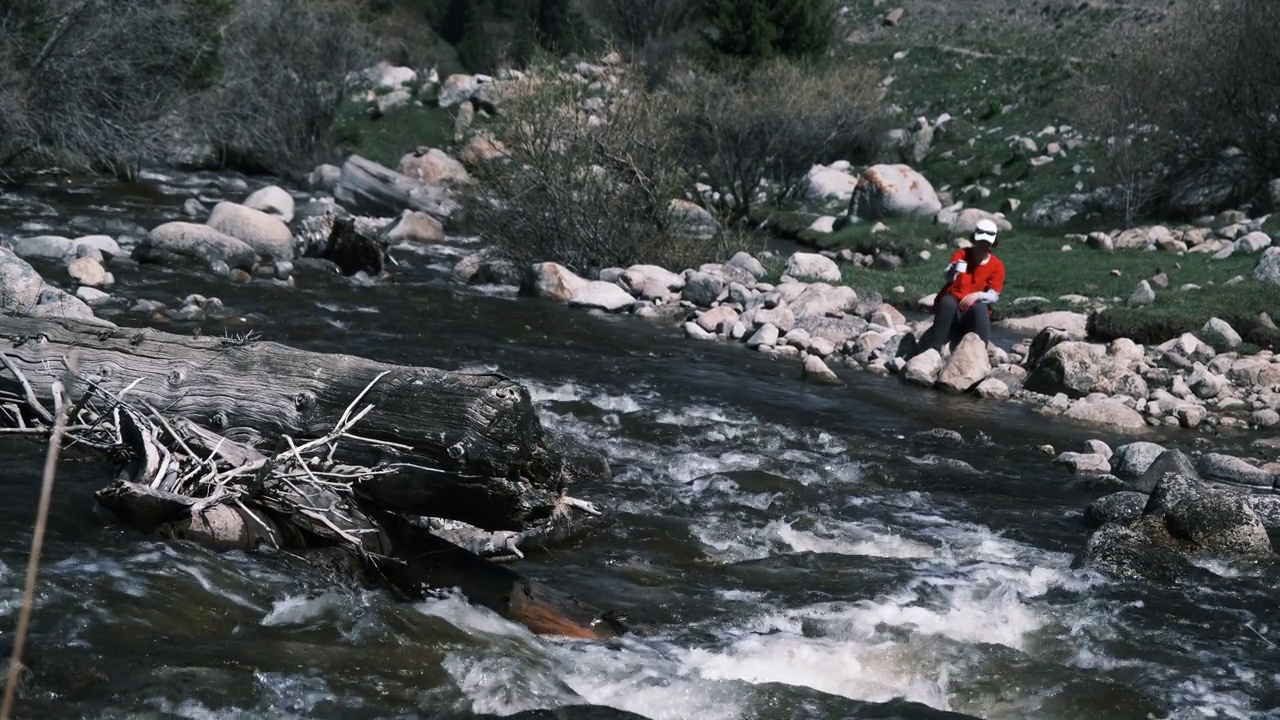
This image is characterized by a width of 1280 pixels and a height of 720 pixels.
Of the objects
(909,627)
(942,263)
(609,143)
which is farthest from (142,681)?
(942,263)

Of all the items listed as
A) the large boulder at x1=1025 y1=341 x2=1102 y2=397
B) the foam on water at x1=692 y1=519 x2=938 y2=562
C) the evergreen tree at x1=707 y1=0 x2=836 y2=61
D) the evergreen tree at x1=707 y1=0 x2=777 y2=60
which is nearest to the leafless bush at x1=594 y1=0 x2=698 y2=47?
the evergreen tree at x1=707 y1=0 x2=836 y2=61

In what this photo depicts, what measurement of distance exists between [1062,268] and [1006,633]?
1304cm

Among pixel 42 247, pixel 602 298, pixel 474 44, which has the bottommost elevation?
pixel 42 247

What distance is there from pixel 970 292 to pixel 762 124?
12.8 metres

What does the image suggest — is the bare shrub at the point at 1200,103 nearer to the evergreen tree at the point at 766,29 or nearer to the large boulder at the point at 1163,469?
the evergreen tree at the point at 766,29

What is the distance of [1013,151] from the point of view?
28203 mm

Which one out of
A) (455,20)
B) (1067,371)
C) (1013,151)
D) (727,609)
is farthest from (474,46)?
(727,609)

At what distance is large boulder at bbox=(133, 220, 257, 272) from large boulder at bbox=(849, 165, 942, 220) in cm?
1235

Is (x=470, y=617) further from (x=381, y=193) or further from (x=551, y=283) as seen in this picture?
(x=381, y=193)

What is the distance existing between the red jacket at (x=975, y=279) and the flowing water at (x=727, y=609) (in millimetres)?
2574

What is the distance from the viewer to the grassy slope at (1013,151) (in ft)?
52.3

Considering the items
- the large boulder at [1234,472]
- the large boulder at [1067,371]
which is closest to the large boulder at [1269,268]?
the large boulder at [1067,371]

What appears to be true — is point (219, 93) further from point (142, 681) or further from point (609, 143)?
point (142, 681)

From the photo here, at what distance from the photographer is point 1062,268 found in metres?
18.1
